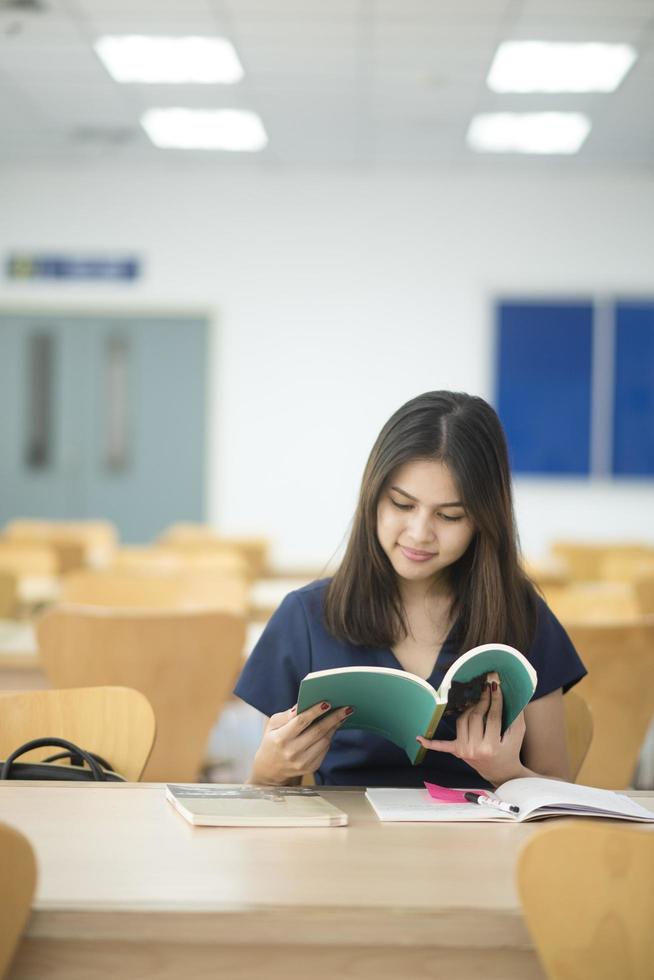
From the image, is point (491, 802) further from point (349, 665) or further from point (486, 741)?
point (349, 665)

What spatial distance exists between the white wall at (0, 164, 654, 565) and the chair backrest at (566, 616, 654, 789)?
520cm

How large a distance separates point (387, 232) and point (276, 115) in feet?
4.80

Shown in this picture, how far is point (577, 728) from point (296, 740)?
25.6 inches

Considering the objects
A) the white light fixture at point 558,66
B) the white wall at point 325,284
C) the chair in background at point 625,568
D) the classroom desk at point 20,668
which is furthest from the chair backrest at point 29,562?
the white light fixture at point 558,66

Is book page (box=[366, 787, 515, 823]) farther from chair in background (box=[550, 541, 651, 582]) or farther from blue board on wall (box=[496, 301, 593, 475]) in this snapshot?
blue board on wall (box=[496, 301, 593, 475])

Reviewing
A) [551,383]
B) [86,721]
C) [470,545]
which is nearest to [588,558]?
[551,383]

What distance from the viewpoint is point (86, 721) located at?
6.45 feet

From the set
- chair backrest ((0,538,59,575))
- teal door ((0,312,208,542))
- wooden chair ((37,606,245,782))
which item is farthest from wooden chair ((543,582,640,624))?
teal door ((0,312,208,542))

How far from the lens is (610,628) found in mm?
2857

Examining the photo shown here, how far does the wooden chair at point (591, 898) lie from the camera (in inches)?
42.3

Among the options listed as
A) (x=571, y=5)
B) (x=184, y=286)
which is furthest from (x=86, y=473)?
(x=571, y=5)

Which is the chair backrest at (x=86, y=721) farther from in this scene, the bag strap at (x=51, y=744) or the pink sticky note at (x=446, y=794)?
the pink sticky note at (x=446, y=794)

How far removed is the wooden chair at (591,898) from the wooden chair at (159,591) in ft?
9.56

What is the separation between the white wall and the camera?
8047mm
